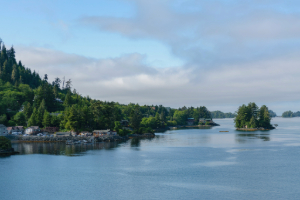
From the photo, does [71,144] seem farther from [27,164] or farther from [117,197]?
[117,197]

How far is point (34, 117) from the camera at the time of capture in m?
127

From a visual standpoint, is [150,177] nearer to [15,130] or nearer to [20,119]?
[15,130]

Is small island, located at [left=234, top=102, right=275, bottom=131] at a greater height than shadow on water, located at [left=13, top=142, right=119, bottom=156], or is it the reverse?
small island, located at [left=234, top=102, right=275, bottom=131]

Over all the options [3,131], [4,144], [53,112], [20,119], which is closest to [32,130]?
[3,131]

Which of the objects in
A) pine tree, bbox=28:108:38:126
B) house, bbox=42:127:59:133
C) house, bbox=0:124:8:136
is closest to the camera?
house, bbox=0:124:8:136

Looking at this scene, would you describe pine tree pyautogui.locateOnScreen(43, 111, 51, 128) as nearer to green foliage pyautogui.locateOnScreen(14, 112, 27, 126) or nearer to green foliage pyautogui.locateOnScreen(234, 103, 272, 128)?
green foliage pyautogui.locateOnScreen(14, 112, 27, 126)

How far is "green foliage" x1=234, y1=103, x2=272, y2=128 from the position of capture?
194 meters

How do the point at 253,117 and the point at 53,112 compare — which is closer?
the point at 53,112

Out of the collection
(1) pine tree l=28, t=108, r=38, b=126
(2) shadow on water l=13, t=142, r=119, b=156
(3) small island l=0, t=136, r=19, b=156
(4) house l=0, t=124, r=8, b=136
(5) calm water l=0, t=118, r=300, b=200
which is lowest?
(5) calm water l=0, t=118, r=300, b=200

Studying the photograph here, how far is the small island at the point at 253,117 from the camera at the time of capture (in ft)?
632

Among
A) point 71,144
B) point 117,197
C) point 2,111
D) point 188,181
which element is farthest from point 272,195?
point 2,111

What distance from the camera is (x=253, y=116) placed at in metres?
192

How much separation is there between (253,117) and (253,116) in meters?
1.35

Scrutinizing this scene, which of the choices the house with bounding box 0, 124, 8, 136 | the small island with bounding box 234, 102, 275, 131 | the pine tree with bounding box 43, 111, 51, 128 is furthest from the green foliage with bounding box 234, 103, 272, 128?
the house with bounding box 0, 124, 8, 136
